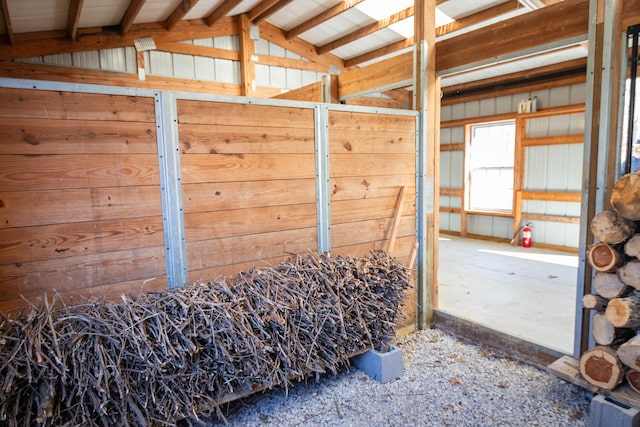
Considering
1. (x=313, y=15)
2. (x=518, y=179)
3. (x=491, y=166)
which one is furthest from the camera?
(x=491, y=166)

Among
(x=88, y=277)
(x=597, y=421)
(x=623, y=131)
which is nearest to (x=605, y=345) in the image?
(x=597, y=421)

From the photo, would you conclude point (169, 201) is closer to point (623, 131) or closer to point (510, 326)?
point (623, 131)

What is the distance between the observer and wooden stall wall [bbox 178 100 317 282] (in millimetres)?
2270

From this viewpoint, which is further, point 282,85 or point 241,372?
point 282,85

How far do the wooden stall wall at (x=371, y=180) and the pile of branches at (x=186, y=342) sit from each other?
0.46 meters

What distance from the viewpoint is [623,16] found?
6.98 ft

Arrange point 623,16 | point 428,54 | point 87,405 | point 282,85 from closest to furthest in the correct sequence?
point 87,405
point 623,16
point 428,54
point 282,85

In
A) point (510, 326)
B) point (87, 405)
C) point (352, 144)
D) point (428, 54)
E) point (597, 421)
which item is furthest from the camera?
point (510, 326)

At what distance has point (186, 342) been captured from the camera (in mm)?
1865

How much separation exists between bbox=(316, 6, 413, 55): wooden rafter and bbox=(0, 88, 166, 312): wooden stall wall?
406cm

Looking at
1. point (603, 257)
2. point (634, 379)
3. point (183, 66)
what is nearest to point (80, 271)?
point (603, 257)

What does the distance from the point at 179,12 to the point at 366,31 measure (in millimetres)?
2594

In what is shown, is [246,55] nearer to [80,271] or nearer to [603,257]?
[80,271]

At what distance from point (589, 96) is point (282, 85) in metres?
5.06
